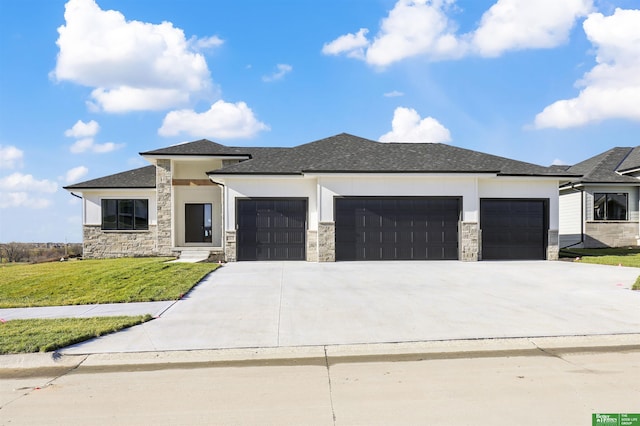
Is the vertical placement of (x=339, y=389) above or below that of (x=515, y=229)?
below

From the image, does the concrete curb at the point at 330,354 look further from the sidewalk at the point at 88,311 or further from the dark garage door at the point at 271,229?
the dark garage door at the point at 271,229

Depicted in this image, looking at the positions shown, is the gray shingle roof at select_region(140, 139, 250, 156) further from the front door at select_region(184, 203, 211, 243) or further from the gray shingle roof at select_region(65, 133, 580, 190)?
the front door at select_region(184, 203, 211, 243)

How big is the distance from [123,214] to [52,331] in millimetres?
16773

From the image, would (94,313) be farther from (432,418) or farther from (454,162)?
(454,162)

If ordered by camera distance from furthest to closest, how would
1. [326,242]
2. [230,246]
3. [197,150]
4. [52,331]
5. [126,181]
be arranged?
[126,181] < [197,150] < [230,246] < [326,242] < [52,331]

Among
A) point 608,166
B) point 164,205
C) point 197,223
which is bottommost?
point 197,223

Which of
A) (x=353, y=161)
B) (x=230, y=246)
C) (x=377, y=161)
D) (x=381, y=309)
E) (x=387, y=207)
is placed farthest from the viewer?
(x=377, y=161)

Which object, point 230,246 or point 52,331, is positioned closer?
point 52,331

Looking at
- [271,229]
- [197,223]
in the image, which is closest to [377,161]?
[271,229]

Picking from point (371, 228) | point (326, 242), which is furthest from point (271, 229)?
point (371, 228)

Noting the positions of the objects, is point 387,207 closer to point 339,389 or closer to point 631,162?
point 339,389

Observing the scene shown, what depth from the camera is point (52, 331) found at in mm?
7234

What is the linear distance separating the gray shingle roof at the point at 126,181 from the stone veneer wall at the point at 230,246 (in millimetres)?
6569

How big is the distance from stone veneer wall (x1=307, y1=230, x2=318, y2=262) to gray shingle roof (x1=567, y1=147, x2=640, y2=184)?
16.4 meters
